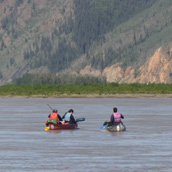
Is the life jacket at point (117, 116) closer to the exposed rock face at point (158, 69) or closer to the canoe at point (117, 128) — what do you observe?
the canoe at point (117, 128)

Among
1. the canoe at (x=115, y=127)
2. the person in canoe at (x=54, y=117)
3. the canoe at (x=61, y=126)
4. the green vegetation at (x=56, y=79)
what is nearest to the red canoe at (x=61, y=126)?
the canoe at (x=61, y=126)

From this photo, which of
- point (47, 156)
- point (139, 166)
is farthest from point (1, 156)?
point (139, 166)

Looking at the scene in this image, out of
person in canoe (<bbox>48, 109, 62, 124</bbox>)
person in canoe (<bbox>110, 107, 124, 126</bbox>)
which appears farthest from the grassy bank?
person in canoe (<bbox>110, 107, 124, 126</bbox>)

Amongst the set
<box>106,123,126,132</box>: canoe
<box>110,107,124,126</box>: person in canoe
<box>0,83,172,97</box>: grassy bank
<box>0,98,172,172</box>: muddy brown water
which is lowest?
<box>0,98,172,172</box>: muddy brown water

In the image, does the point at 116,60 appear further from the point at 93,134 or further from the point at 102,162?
the point at 102,162

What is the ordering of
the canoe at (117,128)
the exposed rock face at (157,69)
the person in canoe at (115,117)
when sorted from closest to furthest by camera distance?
the person in canoe at (115,117)
the canoe at (117,128)
the exposed rock face at (157,69)

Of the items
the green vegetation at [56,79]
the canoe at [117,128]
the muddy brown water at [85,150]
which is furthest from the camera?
the green vegetation at [56,79]

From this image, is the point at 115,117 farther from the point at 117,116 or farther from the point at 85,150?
the point at 85,150

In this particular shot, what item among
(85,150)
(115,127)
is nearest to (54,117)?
(115,127)

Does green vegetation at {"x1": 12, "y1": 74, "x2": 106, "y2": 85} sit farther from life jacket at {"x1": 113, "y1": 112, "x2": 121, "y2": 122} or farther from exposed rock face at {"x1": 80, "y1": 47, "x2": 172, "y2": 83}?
life jacket at {"x1": 113, "y1": 112, "x2": 121, "y2": 122}

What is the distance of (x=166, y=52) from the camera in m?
178

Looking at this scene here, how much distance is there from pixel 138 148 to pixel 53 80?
163m

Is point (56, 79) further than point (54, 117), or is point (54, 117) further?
point (56, 79)

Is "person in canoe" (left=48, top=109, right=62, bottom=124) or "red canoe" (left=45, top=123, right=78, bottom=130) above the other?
"person in canoe" (left=48, top=109, right=62, bottom=124)
